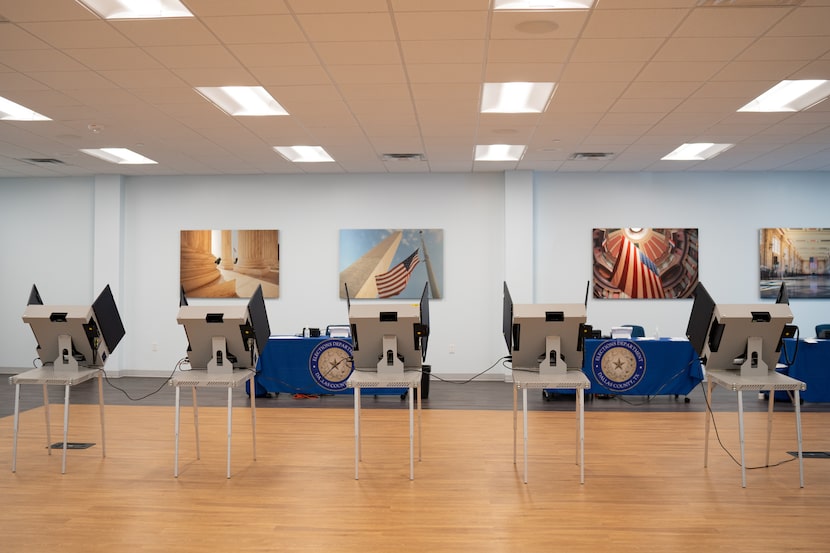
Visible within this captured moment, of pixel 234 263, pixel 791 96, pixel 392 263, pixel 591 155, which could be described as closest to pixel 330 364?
pixel 392 263

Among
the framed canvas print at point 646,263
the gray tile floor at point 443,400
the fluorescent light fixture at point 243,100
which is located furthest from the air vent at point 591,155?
the fluorescent light fixture at point 243,100

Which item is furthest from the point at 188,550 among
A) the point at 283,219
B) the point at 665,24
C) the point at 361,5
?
the point at 283,219

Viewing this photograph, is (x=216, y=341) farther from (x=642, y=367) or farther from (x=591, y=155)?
(x=591, y=155)

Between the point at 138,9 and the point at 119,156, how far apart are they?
18.0 ft

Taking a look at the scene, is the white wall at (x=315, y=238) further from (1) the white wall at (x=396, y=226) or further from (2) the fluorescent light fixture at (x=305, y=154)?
(2) the fluorescent light fixture at (x=305, y=154)

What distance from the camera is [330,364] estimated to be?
8172 mm

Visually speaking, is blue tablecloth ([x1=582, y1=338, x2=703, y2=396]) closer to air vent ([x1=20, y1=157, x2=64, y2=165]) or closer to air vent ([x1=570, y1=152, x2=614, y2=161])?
air vent ([x1=570, y1=152, x2=614, y2=161])

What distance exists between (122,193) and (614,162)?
302 inches

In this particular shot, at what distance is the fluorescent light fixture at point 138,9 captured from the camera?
4.20 m

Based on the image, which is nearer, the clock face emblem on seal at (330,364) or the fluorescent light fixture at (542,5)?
the fluorescent light fixture at (542,5)

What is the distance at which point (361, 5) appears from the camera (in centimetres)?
407

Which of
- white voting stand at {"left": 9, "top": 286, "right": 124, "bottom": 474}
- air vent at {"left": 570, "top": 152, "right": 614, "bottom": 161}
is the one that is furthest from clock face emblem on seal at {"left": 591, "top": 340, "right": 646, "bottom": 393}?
white voting stand at {"left": 9, "top": 286, "right": 124, "bottom": 474}

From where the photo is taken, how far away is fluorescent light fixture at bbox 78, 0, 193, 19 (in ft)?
13.8

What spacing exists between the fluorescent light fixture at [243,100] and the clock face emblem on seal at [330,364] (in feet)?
9.60
